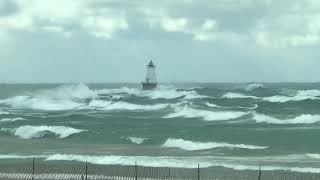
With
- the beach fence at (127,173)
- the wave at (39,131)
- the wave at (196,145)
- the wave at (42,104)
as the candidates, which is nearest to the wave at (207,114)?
the wave at (39,131)

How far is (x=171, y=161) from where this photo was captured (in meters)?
34.1

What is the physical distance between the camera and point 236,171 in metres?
29.5

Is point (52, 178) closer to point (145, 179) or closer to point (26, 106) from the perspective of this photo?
point (145, 179)

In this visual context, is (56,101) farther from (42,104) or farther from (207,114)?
(207,114)

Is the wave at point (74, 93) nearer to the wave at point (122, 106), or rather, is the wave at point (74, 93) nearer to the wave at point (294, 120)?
the wave at point (122, 106)

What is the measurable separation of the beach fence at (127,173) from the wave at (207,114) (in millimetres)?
40734

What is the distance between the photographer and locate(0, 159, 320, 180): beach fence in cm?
2656

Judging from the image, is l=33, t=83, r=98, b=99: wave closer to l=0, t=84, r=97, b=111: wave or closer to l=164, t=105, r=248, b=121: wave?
l=0, t=84, r=97, b=111: wave

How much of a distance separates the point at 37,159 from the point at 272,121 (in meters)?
34.8

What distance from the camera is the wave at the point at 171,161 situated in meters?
31.1

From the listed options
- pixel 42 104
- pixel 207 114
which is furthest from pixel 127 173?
pixel 42 104

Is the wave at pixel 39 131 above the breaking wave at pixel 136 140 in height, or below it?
above

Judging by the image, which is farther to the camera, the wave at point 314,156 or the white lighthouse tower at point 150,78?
the white lighthouse tower at point 150,78

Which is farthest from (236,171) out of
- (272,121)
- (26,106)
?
(26,106)
